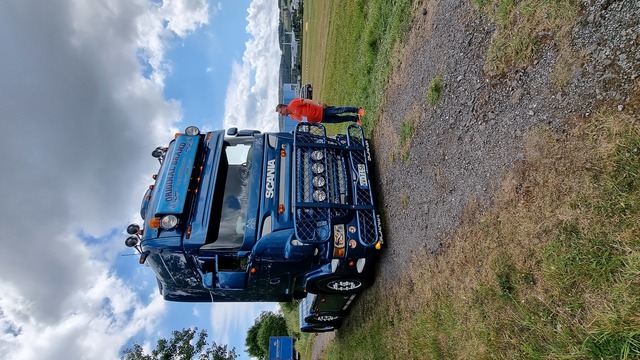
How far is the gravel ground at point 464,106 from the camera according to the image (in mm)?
3266

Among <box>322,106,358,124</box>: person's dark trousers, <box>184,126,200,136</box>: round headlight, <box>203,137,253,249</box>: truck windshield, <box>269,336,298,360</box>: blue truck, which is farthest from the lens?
<box>269,336,298,360</box>: blue truck

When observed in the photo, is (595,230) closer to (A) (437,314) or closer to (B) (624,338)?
(B) (624,338)

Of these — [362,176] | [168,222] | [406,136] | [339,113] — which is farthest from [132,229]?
[339,113]

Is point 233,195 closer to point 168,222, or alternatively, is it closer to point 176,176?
point 176,176

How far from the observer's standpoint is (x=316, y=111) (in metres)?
8.28

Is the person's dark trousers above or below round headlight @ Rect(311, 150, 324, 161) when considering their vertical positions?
above

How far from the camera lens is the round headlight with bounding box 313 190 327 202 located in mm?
6153

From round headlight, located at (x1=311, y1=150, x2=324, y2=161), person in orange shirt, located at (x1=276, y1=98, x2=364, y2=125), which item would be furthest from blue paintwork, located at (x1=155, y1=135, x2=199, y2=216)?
person in orange shirt, located at (x1=276, y1=98, x2=364, y2=125)

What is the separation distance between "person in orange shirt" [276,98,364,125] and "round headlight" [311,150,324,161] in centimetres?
Result: 174

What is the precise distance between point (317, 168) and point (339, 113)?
2390 mm

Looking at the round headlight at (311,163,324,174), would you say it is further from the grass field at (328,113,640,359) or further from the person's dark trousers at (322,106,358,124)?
the grass field at (328,113,640,359)

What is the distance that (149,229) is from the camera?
5969 mm

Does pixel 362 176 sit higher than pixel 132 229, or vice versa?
pixel 362 176

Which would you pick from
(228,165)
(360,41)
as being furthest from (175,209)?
(360,41)
